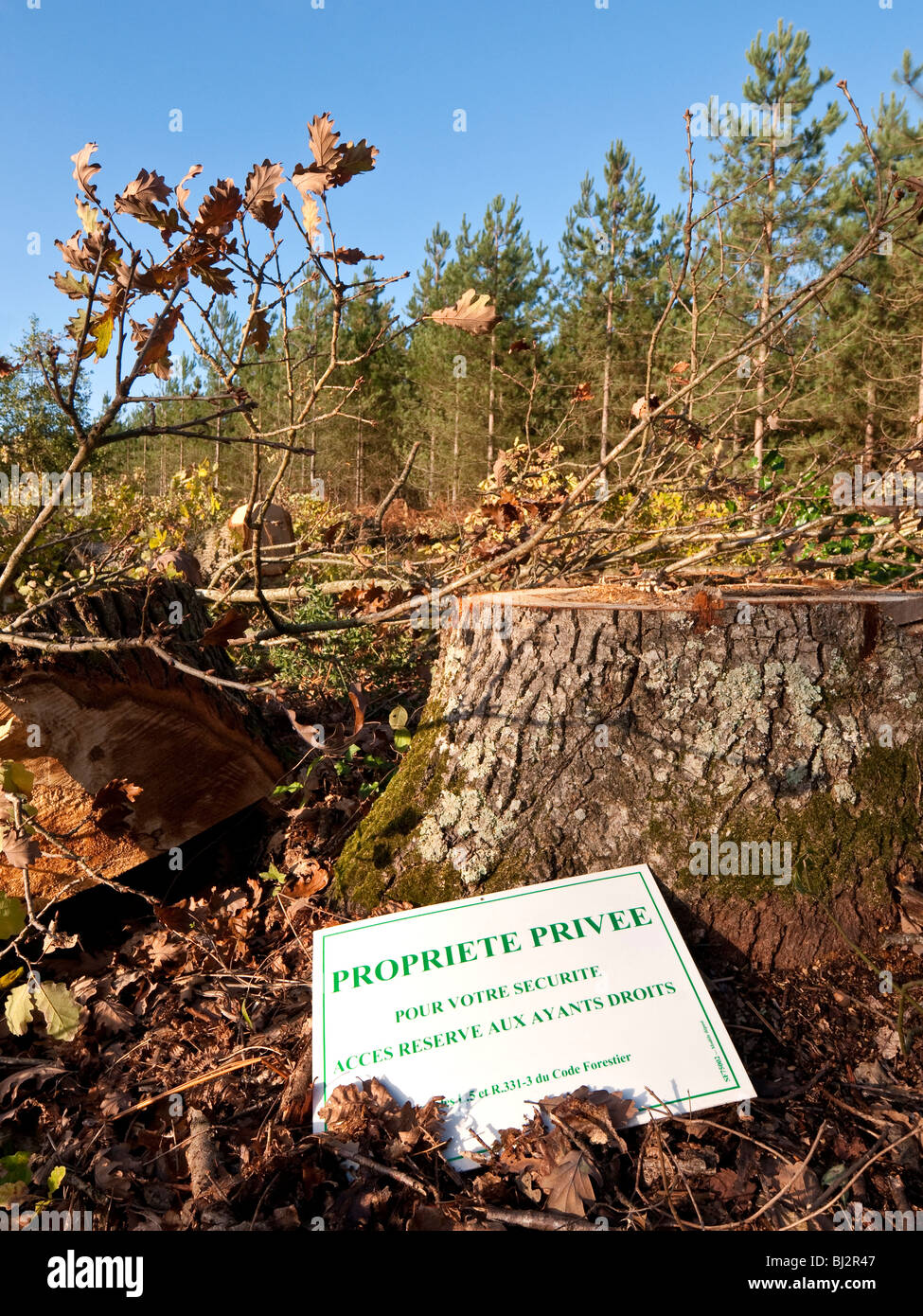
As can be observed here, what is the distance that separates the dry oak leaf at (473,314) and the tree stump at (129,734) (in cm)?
102

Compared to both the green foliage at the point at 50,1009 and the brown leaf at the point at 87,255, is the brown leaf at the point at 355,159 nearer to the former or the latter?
the brown leaf at the point at 87,255

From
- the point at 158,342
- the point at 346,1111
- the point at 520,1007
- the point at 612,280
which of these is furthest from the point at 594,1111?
the point at 612,280

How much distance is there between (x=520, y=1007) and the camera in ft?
5.32

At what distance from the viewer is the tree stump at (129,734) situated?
2086mm

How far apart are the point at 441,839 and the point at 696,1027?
0.77 m

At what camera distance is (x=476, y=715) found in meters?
2.16

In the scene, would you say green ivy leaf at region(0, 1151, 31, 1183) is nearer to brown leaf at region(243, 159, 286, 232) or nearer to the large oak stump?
the large oak stump

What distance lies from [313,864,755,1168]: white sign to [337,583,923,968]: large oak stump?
0.59 feet

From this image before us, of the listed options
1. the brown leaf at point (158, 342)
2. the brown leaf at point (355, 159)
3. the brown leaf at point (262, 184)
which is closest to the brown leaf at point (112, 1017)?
the brown leaf at point (158, 342)

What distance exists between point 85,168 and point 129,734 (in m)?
1.45

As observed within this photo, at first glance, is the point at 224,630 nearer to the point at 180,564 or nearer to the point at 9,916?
the point at 9,916

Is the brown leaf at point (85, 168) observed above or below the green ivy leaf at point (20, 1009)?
above

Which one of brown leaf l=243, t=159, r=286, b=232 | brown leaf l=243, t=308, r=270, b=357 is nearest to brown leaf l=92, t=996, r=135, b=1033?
brown leaf l=243, t=308, r=270, b=357

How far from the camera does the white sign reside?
59.9 inches
